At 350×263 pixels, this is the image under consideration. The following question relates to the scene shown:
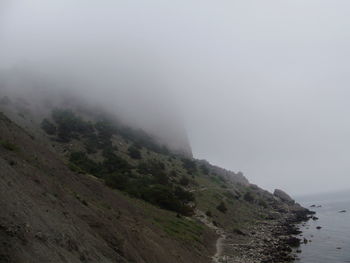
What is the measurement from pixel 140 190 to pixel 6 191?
128 feet

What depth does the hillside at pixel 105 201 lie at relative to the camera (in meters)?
17.1

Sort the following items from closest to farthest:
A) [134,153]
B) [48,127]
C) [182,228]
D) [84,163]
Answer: [182,228]
[84,163]
[48,127]
[134,153]

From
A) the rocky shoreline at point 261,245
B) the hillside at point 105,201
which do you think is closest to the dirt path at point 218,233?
the rocky shoreline at point 261,245

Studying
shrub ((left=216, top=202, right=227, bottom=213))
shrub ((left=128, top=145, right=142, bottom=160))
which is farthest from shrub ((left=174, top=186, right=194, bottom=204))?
shrub ((left=128, top=145, right=142, bottom=160))

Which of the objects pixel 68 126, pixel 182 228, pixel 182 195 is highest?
pixel 68 126

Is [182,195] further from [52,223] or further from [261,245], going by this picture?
[52,223]

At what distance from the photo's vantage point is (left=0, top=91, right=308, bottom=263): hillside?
17125 millimetres

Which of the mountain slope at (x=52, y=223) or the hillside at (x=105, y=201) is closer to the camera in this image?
the mountain slope at (x=52, y=223)

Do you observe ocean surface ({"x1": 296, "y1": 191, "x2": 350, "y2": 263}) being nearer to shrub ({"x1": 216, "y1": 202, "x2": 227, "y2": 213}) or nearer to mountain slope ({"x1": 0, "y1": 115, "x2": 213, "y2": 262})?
shrub ({"x1": 216, "y1": 202, "x2": 227, "y2": 213})

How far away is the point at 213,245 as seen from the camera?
4803 cm

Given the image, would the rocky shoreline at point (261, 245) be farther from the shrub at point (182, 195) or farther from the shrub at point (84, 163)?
the shrub at point (84, 163)

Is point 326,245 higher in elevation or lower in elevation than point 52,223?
higher

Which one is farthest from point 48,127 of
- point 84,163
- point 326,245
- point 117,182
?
point 326,245

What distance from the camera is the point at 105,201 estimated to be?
3381 centimetres
